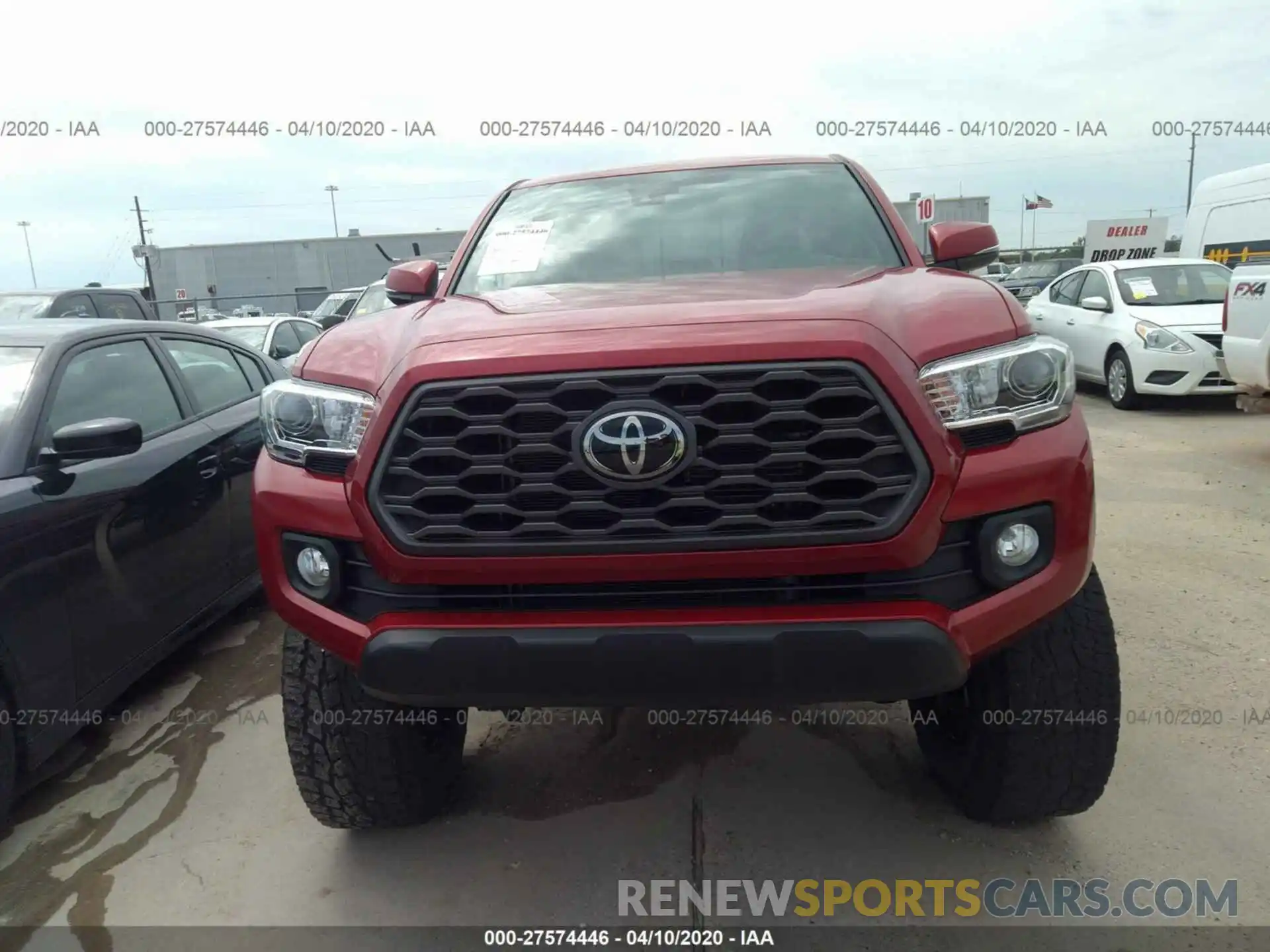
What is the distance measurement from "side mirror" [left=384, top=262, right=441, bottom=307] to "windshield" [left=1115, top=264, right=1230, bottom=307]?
8.47m

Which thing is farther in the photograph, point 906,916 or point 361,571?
point 906,916

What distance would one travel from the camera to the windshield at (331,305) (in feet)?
51.5

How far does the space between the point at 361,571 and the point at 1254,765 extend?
2691mm

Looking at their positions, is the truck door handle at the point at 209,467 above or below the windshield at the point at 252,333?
below

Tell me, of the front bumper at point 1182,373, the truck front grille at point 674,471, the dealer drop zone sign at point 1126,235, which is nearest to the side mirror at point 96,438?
the truck front grille at point 674,471

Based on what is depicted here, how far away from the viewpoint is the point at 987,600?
1.85m

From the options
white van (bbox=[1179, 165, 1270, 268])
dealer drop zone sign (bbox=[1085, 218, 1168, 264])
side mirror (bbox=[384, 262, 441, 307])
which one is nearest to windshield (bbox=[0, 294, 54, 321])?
side mirror (bbox=[384, 262, 441, 307])

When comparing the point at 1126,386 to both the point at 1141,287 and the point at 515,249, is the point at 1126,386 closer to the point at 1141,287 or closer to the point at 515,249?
the point at 1141,287

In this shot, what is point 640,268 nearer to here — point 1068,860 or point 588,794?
point 588,794

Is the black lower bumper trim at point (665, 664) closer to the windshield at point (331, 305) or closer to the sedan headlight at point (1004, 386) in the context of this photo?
the sedan headlight at point (1004, 386)

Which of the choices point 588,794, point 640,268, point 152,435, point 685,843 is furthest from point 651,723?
point 152,435

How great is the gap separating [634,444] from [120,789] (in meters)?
2.31

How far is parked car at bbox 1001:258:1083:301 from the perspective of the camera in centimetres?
1922

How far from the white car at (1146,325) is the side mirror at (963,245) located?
580 centimetres
